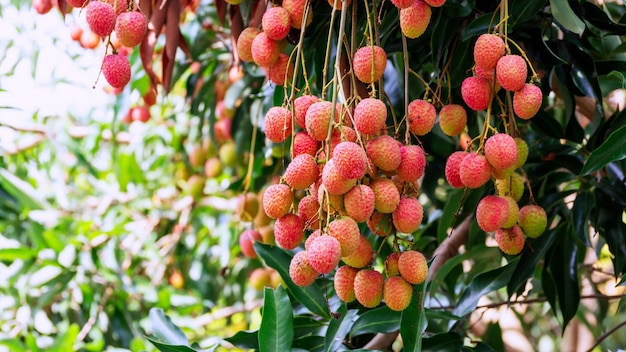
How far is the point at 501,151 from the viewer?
64 centimetres

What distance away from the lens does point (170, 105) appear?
7.18 feet

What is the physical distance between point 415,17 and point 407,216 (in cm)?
18

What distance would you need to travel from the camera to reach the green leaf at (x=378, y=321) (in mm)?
833

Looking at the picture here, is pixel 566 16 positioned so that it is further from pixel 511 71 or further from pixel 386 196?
pixel 386 196

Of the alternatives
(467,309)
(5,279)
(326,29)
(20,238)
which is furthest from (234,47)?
(20,238)

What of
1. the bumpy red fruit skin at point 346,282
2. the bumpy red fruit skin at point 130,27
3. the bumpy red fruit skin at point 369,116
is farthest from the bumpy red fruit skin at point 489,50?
the bumpy red fruit skin at point 130,27

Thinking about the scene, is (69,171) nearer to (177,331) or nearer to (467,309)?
(177,331)

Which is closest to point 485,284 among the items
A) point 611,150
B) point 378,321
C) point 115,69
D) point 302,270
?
point 378,321

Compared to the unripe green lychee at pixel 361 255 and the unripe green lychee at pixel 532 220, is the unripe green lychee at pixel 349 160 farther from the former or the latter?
the unripe green lychee at pixel 532 220

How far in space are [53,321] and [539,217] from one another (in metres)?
1.54

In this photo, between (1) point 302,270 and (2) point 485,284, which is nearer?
(1) point 302,270

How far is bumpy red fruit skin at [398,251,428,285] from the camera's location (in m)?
0.62

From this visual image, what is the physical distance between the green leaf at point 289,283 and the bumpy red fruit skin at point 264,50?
11.0 inches

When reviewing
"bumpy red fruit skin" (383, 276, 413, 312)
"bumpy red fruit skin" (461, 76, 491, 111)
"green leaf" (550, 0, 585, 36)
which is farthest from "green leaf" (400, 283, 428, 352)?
"green leaf" (550, 0, 585, 36)
